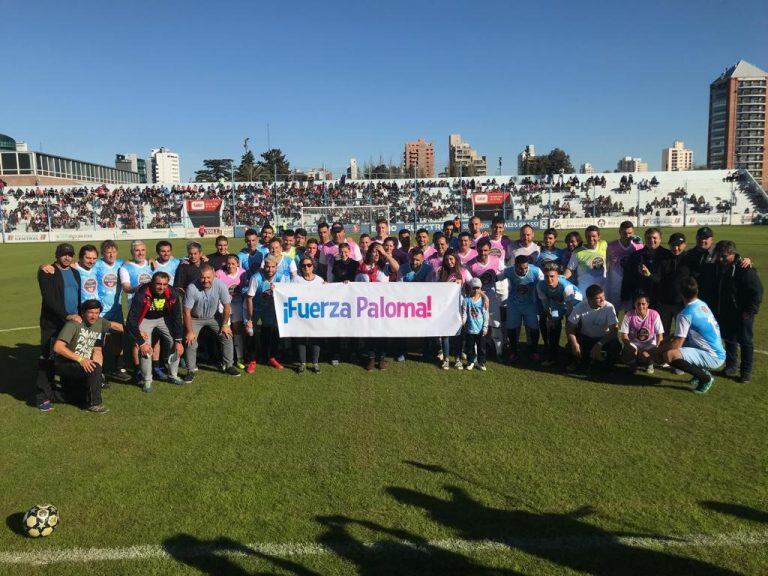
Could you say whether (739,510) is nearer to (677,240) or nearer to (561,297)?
(561,297)

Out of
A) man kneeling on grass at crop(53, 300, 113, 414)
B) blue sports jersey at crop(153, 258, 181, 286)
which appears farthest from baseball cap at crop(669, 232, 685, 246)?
man kneeling on grass at crop(53, 300, 113, 414)

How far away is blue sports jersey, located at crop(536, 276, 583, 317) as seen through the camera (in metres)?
7.73

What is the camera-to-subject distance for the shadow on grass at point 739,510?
155 inches

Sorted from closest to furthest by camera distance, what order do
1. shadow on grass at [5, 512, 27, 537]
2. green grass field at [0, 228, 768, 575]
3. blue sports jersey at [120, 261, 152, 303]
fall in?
green grass field at [0, 228, 768, 575]
shadow on grass at [5, 512, 27, 537]
blue sports jersey at [120, 261, 152, 303]

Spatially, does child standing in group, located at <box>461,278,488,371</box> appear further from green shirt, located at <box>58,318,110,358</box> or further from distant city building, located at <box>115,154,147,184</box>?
distant city building, located at <box>115,154,147,184</box>

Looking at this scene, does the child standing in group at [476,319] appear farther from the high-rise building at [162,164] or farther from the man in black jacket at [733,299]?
the high-rise building at [162,164]

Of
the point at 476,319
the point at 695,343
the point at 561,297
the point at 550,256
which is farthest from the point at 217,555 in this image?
the point at 550,256

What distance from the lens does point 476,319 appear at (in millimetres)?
7660

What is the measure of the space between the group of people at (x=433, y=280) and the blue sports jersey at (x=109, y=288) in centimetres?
2

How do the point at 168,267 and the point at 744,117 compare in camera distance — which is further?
the point at 744,117

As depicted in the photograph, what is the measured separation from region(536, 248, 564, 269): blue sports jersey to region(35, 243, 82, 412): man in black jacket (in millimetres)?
6493

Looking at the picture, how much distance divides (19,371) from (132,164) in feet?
437

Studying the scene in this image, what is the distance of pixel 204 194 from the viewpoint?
45875mm

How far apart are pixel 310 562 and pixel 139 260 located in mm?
5776
